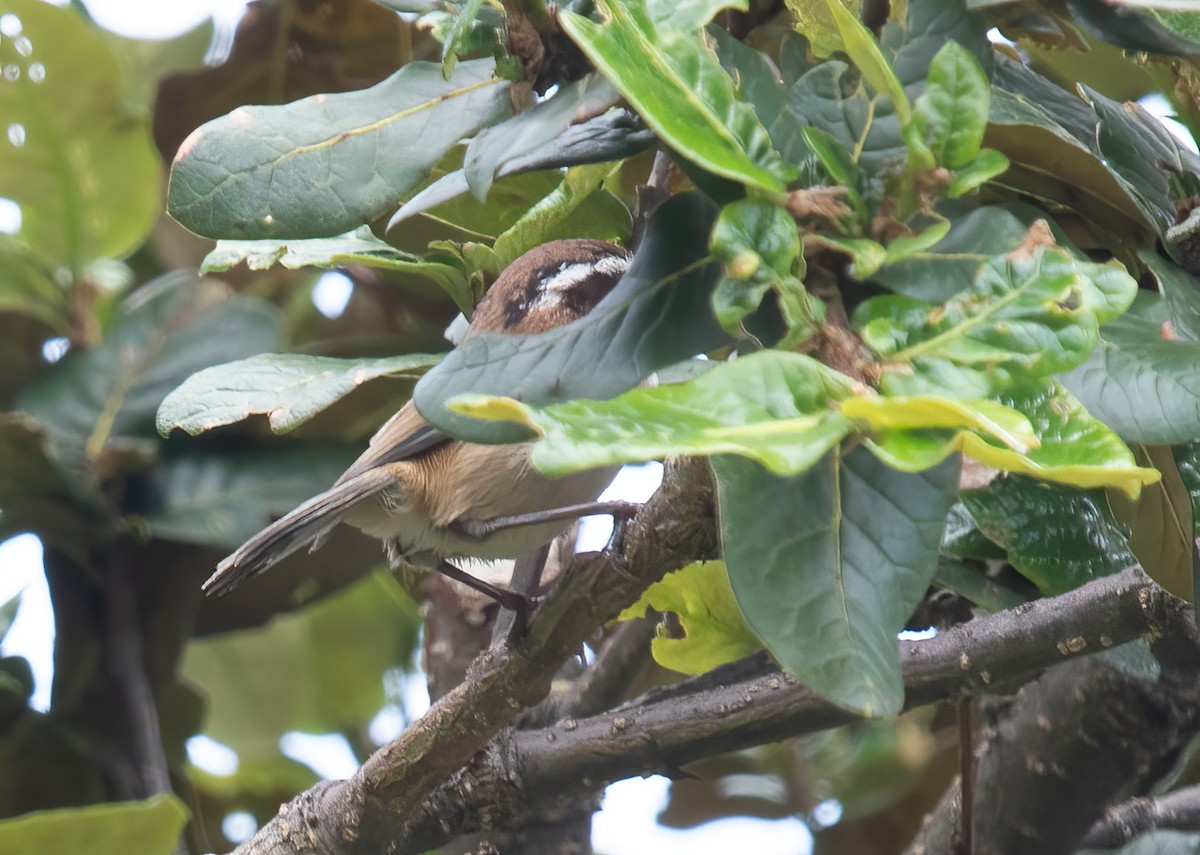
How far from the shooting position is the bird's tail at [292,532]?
144 centimetres

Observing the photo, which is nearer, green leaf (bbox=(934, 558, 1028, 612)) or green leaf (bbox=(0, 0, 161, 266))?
green leaf (bbox=(934, 558, 1028, 612))

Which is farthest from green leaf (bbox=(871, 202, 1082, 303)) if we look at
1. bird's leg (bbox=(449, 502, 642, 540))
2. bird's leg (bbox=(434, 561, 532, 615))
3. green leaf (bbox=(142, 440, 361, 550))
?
green leaf (bbox=(142, 440, 361, 550))

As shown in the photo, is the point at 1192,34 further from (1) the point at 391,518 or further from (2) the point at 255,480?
(2) the point at 255,480

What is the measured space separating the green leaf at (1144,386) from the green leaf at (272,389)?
1.66 feet

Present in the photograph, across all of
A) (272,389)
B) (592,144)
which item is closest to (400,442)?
(272,389)

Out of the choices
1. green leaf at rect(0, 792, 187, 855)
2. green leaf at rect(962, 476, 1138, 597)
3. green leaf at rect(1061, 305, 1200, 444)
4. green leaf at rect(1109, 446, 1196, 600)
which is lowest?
green leaf at rect(0, 792, 187, 855)

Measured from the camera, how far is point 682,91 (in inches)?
24.7

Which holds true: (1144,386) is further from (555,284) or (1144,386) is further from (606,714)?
(555,284)

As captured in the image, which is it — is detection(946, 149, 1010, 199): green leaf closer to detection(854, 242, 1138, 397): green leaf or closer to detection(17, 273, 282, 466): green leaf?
detection(854, 242, 1138, 397): green leaf

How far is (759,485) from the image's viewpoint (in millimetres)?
625

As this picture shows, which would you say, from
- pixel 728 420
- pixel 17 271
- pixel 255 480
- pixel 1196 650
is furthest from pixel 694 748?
pixel 17 271

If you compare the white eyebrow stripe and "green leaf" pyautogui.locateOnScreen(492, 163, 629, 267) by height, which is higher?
"green leaf" pyautogui.locateOnScreen(492, 163, 629, 267)

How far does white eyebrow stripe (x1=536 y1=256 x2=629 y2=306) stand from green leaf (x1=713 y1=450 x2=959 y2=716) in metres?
0.90

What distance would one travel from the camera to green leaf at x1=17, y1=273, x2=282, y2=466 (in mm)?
1969
